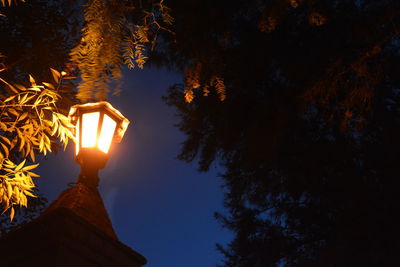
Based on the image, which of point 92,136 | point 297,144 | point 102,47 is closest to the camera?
point 102,47

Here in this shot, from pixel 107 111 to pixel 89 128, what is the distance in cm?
27

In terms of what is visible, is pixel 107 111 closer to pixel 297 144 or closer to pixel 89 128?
pixel 89 128

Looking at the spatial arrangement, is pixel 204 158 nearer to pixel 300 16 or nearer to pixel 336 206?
pixel 336 206

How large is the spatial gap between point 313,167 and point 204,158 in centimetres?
349

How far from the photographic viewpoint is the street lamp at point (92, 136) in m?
4.12

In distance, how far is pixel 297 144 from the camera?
407 inches

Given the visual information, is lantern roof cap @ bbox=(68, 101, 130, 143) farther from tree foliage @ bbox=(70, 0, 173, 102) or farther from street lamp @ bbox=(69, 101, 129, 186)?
tree foliage @ bbox=(70, 0, 173, 102)

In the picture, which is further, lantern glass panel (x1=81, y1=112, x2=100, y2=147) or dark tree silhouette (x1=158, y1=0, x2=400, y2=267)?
dark tree silhouette (x1=158, y1=0, x2=400, y2=267)

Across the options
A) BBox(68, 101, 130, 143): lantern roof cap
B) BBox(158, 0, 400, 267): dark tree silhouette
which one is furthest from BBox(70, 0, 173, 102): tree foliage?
BBox(158, 0, 400, 267): dark tree silhouette

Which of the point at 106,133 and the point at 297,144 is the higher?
the point at 297,144

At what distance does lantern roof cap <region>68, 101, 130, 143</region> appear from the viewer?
4125 millimetres

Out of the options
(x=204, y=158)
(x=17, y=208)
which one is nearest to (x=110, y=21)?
(x=17, y=208)

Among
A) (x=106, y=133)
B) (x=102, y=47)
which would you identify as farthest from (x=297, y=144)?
(x=102, y=47)

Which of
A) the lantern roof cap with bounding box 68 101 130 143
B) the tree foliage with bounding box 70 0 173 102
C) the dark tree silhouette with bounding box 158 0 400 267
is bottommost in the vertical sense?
the tree foliage with bounding box 70 0 173 102
